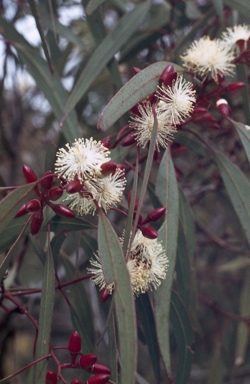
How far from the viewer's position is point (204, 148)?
67.8 inches

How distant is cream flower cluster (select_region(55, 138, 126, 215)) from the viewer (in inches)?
43.9

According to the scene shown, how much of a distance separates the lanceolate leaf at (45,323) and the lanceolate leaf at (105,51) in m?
0.47

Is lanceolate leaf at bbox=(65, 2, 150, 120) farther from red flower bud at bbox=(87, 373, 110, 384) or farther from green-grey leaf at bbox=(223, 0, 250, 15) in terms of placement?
red flower bud at bbox=(87, 373, 110, 384)

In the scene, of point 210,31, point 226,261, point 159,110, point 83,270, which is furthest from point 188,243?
point 226,261

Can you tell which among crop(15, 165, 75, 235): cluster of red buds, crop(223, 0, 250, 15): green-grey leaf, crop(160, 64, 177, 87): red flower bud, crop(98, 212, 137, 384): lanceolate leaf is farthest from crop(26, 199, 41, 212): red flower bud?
crop(223, 0, 250, 15): green-grey leaf

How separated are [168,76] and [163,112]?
9cm

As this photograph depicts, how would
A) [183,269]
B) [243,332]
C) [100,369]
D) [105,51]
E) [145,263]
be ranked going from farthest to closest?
[243,332]
[105,51]
[183,269]
[145,263]
[100,369]

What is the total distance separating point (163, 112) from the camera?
127cm

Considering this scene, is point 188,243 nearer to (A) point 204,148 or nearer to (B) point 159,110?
(A) point 204,148

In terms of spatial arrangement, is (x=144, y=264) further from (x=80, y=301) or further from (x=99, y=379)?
(x=80, y=301)

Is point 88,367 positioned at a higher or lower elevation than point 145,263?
lower

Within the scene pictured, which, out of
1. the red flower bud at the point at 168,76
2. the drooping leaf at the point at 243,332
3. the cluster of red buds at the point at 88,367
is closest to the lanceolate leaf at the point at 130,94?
the red flower bud at the point at 168,76

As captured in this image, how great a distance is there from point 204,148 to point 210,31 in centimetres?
64

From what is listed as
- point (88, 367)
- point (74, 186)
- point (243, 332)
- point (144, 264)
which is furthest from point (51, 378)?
point (243, 332)
